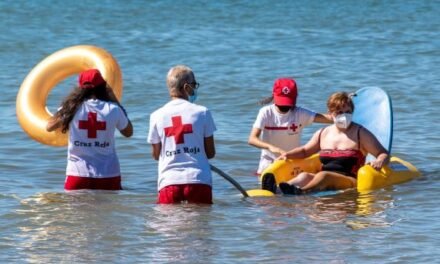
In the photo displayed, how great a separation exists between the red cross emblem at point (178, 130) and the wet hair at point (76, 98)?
86 centimetres

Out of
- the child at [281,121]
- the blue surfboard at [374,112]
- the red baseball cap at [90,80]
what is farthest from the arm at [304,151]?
the red baseball cap at [90,80]

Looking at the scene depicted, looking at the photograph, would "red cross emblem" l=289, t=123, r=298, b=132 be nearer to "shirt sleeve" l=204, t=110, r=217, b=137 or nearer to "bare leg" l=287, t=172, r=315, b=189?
"bare leg" l=287, t=172, r=315, b=189

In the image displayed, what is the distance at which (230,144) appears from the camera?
11680mm

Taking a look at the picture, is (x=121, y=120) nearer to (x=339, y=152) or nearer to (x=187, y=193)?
(x=187, y=193)

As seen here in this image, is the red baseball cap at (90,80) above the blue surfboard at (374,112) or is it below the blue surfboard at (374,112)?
above

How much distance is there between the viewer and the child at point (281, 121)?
951 centimetres

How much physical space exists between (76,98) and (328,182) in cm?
216

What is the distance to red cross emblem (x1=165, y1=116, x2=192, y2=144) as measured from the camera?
776 centimetres

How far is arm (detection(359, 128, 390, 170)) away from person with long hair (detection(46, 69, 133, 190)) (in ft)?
6.37

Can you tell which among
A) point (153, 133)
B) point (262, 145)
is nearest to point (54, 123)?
point (153, 133)

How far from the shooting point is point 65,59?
9.79m

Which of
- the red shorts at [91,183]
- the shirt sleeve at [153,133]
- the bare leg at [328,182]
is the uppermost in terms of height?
the shirt sleeve at [153,133]

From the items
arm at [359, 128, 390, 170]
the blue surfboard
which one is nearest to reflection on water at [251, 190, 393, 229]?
arm at [359, 128, 390, 170]

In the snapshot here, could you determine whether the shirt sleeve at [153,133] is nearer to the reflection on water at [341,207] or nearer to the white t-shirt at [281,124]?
the reflection on water at [341,207]
